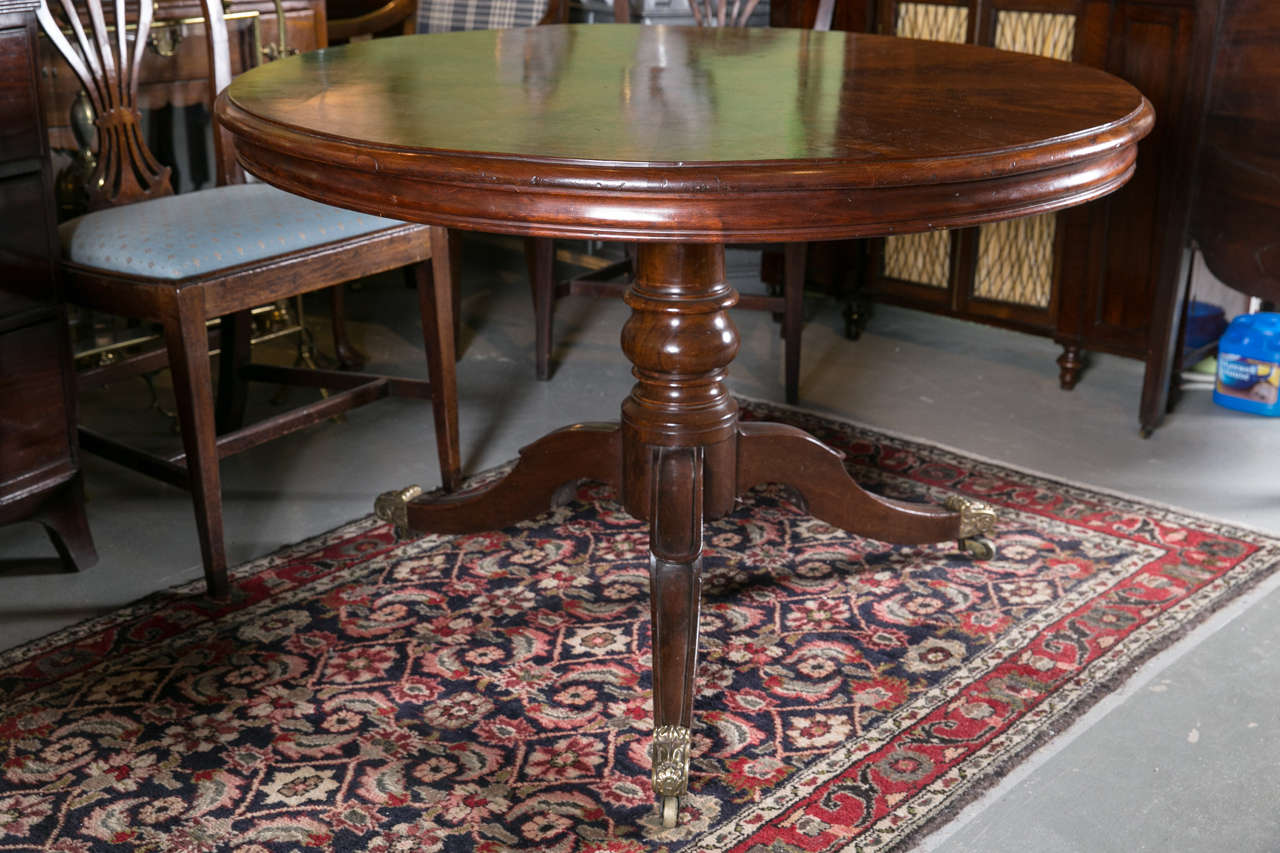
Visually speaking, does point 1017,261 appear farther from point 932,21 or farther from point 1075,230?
point 932,21

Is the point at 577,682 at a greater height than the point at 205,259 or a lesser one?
lesser

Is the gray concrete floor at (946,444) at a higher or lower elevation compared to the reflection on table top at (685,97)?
lower

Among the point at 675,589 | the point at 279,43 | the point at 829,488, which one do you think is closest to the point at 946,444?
the point at 829,488

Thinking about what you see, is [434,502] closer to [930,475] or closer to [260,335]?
[930,475]

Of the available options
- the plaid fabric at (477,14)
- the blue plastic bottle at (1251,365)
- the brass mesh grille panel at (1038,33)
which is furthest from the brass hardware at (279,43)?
the blue plastic bottle at (1251,365)

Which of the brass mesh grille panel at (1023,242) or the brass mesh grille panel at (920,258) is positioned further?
the brass mesh grille panel at (920,258)

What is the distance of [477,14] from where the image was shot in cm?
337

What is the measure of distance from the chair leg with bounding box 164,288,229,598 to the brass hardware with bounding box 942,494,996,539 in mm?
1166

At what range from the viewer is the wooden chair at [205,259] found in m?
1.96

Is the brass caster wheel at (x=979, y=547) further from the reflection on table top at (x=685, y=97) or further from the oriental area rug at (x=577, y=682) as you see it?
the reflection on table top at (x=685, y=97)

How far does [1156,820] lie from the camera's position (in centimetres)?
159

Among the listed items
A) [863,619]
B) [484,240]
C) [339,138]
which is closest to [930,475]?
[863,619]

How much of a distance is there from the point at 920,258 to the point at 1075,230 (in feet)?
1.48

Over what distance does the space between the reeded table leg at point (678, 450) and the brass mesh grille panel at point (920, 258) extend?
144 cm
